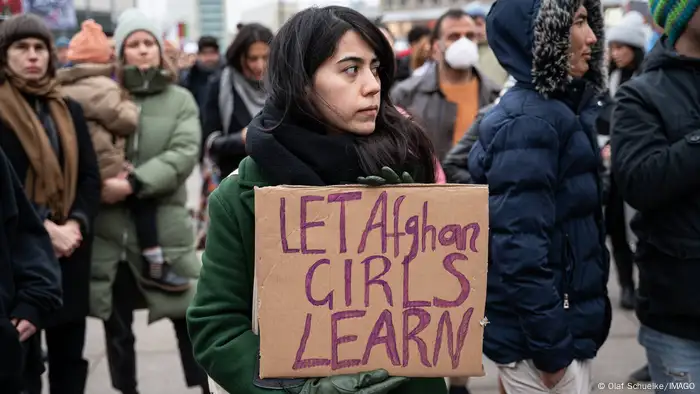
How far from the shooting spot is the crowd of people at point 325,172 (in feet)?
6.64

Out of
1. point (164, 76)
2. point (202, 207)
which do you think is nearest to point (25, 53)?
point (164, 76)

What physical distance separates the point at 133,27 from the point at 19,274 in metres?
2.04

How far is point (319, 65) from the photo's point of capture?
203 centimetres

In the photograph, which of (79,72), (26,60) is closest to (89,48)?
(79,72)

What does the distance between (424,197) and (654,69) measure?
54.9 inches

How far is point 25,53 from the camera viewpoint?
390 cm

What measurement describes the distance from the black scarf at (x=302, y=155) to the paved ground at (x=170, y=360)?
129 inches

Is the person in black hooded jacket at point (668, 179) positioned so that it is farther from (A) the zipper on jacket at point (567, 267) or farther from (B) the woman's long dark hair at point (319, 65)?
(B) the woman's long dark hair at point (319, 65)

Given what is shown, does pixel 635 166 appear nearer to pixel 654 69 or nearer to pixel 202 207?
pixel 654 69

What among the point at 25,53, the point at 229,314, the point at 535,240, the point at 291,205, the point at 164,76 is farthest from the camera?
the point at 164,76

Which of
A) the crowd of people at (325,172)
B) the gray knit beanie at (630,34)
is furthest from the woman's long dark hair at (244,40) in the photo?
the gray knit beanie at (630,34)

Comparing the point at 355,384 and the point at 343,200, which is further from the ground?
the point at 343,200

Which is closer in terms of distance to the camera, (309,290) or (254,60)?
(309,290)

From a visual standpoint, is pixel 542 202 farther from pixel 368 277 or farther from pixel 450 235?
pixel 368 277
